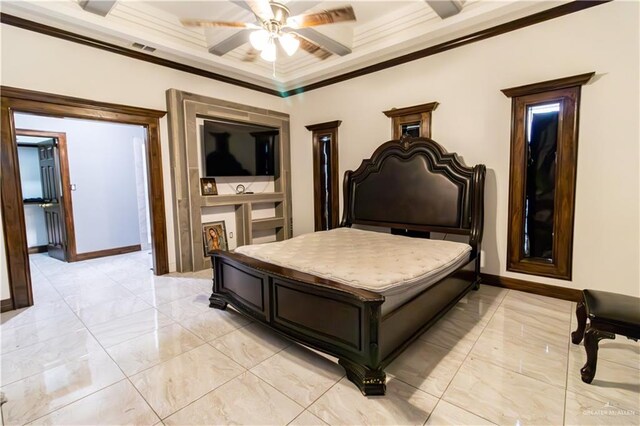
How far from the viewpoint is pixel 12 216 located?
3027 mm

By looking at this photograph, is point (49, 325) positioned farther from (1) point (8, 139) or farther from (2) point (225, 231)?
(2) point (225, 231)

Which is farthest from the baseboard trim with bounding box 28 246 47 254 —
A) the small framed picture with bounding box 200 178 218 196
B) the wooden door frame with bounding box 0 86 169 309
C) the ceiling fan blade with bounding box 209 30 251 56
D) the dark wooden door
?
the ceiling fan blade with bounding box 209 30 251 56

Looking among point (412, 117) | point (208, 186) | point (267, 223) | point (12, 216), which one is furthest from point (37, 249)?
point (412, 117)

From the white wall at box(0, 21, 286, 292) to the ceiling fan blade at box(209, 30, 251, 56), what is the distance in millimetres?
280

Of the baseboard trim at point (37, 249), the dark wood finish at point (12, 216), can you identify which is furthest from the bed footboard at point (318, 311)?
the baseboard trim at point (37, 249)

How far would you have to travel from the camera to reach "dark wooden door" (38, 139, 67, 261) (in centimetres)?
494

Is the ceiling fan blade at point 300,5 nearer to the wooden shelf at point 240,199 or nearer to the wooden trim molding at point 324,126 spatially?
the wooden trim molding at point 324,126

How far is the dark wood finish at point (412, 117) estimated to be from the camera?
3850mm

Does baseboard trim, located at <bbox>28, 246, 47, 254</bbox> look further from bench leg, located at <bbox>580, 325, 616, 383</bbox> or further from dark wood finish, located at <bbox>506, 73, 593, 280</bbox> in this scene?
bench leg, located at <bbox>580, 325, 616, 383</bbox>

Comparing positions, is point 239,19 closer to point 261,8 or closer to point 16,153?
point 261,8

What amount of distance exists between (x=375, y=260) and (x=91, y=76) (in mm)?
3767

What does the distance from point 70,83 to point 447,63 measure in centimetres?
432

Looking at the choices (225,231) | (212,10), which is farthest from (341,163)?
(212,10)

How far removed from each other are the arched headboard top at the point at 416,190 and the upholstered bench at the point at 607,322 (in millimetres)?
1389
